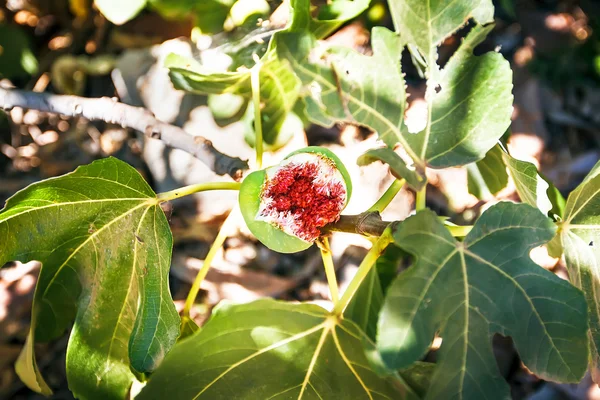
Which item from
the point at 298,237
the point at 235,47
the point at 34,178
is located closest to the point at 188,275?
the point at 34,178

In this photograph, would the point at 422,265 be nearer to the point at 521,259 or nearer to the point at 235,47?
the point at 521,259

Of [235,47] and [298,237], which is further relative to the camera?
[235,47]

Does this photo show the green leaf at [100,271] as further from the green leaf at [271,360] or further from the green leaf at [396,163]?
the green leaf at [396,163]

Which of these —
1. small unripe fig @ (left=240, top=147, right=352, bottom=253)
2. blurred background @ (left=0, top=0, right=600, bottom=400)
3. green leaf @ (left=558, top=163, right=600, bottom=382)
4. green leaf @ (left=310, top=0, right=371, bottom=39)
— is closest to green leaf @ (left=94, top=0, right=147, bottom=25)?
blurred background @ (left=0, top=0, right=600, bottom=400)

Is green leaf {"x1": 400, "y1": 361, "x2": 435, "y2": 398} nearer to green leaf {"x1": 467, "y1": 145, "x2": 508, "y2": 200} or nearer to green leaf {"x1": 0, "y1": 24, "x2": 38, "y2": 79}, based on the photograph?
green leaf {"x1": 467, "y1": 145, "x2": 508, "y2": 200}

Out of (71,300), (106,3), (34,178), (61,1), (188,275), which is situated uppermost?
(106,3)
